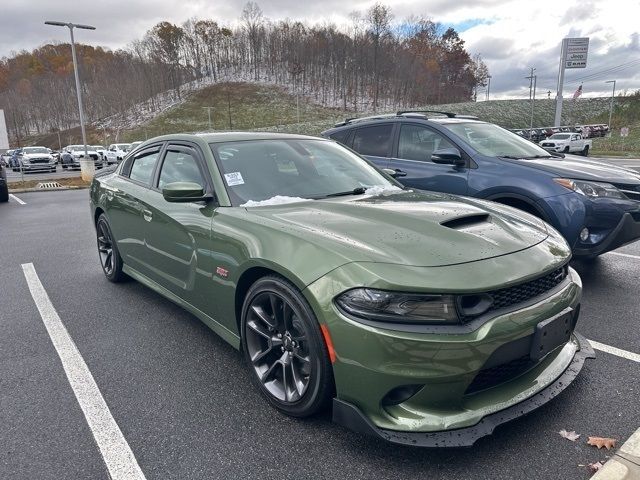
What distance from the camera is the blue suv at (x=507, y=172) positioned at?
422cm

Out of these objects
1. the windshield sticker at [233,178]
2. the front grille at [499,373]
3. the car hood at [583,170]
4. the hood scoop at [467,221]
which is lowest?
the front grille at [499,373]

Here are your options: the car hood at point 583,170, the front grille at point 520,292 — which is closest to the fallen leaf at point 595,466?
the front grille at point 520,292

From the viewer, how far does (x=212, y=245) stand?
9.40 ft

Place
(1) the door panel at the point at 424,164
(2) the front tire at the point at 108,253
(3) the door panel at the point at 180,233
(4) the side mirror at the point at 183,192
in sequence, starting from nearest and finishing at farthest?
(4) the side mirror at the point at 183,192 < (3) the door panel at the point at 180,233 < (2) the front tire at the point at 108,253 < (1) the door panel at the point at 424,164

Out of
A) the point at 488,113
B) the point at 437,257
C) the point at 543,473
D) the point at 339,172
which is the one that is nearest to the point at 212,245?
the point at 339,172

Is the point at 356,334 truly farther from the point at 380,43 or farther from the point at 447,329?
the point at 380,43

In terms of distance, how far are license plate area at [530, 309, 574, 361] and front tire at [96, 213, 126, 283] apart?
158 inches

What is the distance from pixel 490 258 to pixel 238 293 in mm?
1425

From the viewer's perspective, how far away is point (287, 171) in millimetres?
3314

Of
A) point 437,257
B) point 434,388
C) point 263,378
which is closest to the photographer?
point 434,388

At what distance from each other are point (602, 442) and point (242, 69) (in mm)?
99298

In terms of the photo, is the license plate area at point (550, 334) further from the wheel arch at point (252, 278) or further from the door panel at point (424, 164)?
the door panel at point (424, 164)

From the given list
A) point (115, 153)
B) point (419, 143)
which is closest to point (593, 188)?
point (419, 143)

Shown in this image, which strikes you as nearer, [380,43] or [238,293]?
[238,293]
